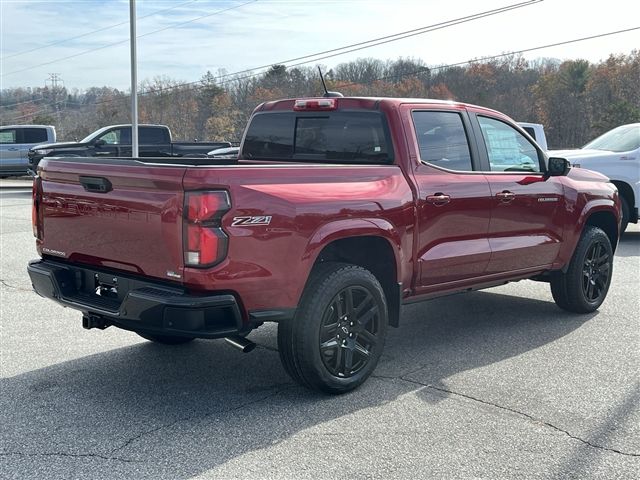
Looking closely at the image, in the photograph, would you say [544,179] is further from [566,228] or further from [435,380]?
[435,380]

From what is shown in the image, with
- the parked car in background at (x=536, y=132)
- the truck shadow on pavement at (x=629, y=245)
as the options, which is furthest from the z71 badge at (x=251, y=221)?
the parked car in background at (x=536, y=132)

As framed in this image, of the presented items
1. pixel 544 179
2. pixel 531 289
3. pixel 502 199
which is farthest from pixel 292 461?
pixel 531 289

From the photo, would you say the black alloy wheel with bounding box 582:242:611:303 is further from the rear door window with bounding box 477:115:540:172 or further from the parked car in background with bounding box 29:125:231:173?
the parked car in background with bounding box 29:125:231:173

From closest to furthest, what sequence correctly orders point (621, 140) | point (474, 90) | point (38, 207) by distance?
point (38, 207)
point (621, 140)
point (474, 90)

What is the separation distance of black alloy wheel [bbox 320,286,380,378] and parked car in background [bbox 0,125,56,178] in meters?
23.6

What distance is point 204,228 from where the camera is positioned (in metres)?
3.79

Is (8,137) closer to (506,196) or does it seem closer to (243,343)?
(506,196)

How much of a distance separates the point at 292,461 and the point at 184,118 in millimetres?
77704

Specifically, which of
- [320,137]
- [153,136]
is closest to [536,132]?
[320,137]

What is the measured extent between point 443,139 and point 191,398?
8.99ft

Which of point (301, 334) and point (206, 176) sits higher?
point (206, 176)

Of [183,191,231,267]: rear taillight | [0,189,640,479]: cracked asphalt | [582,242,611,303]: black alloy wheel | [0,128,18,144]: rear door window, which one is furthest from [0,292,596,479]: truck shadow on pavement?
[0,128,18,144]: rear door window

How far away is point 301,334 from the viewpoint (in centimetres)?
430

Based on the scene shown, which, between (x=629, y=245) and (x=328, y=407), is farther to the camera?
(x=629, y=245)
